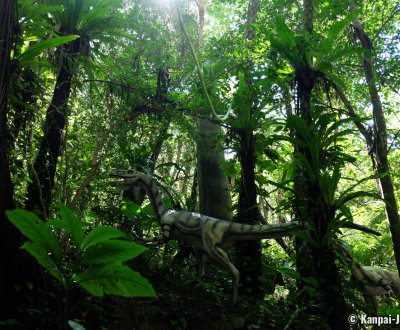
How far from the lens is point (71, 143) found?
490 cm

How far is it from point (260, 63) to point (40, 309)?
513 centimetres

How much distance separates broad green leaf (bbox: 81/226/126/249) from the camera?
205cm

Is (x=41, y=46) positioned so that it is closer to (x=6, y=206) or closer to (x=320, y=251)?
(x=6, y=206)

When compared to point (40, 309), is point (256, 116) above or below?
above

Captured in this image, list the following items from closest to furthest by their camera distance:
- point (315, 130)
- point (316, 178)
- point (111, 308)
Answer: point (111, 308), point (316, 178), point (315, 130)

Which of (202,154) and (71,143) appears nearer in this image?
(71,143)

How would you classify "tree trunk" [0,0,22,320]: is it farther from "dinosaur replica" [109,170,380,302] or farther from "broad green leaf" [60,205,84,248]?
"dinosaur replica" [109,170,380,302]

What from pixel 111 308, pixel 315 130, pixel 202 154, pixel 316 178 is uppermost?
pixel 202 154

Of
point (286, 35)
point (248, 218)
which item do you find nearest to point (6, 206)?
point (248, 218)

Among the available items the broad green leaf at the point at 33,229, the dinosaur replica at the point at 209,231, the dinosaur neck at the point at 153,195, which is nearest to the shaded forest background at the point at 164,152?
the broad green leaf at the point at 33,229

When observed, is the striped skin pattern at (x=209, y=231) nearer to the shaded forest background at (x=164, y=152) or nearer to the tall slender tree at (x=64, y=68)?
the shaded forest background at (x=164, y=152)

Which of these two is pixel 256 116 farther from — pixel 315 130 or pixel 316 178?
pixel 316 178

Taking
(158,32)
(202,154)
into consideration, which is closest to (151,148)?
(202,154)

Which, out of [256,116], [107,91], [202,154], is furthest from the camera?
[202,154]
